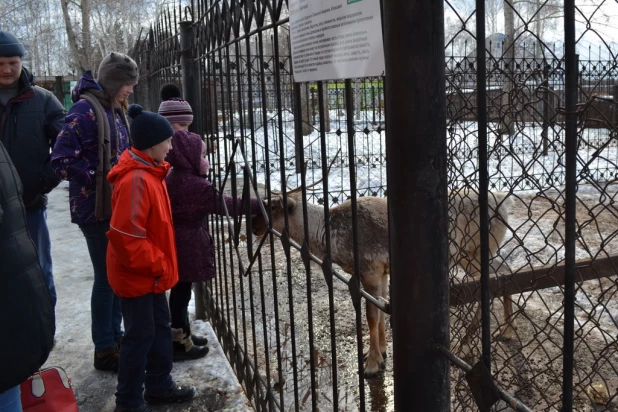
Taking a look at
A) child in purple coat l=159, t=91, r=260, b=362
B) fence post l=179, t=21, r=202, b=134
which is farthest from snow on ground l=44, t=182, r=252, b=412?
fence post l=179, t=21, r=202, b=134

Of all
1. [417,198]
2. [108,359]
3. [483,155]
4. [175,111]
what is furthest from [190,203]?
[483,155]

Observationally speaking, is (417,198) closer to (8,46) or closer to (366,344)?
(8,46)

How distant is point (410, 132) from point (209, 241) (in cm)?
255

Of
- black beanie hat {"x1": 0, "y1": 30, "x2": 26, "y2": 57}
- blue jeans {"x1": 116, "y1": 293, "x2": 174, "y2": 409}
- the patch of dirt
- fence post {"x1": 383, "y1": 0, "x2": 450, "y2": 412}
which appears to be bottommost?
the patch of dirt

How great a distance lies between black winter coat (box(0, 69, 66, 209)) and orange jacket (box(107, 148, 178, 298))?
115 centimetres

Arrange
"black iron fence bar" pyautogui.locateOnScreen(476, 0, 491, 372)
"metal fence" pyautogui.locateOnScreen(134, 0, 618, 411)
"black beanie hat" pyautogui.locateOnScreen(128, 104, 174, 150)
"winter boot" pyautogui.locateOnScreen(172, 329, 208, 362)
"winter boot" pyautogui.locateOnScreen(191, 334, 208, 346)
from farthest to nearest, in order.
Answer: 1. "winter boot" pyautogui.locateOnScreen(191, 334, 208, 346)
2. "winter boot" pyautogui.locateOnScreen(172, 329, 208, 362)
3. "black beanie hat" pyautogui.locateOnScreen(128, 104, 174, 150)
4. "metal fence" pyautogui.locateOnScreen(134, 0, 618, 411)
5. "black iron fence bar" pyautogui.locateOnScreen(476, 0, 491, 372)

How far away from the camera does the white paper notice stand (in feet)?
4.33

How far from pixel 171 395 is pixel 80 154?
1585 mm

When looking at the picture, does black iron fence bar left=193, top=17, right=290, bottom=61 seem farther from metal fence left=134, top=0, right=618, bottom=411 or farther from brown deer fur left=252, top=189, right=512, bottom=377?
brown deer fur left=252, top=189, right=512, bottom=377

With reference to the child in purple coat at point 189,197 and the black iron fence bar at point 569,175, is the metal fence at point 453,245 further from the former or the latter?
the child in purple coat at point 189,197

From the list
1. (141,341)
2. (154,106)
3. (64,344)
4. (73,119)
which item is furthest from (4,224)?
(154,106)

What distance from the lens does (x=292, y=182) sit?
11344 millimetres

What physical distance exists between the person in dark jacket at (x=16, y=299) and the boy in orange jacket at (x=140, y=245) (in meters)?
0.61

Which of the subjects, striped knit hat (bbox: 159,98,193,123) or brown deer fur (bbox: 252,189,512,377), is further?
brown deer fur (bbox: 252,189,512,377)
